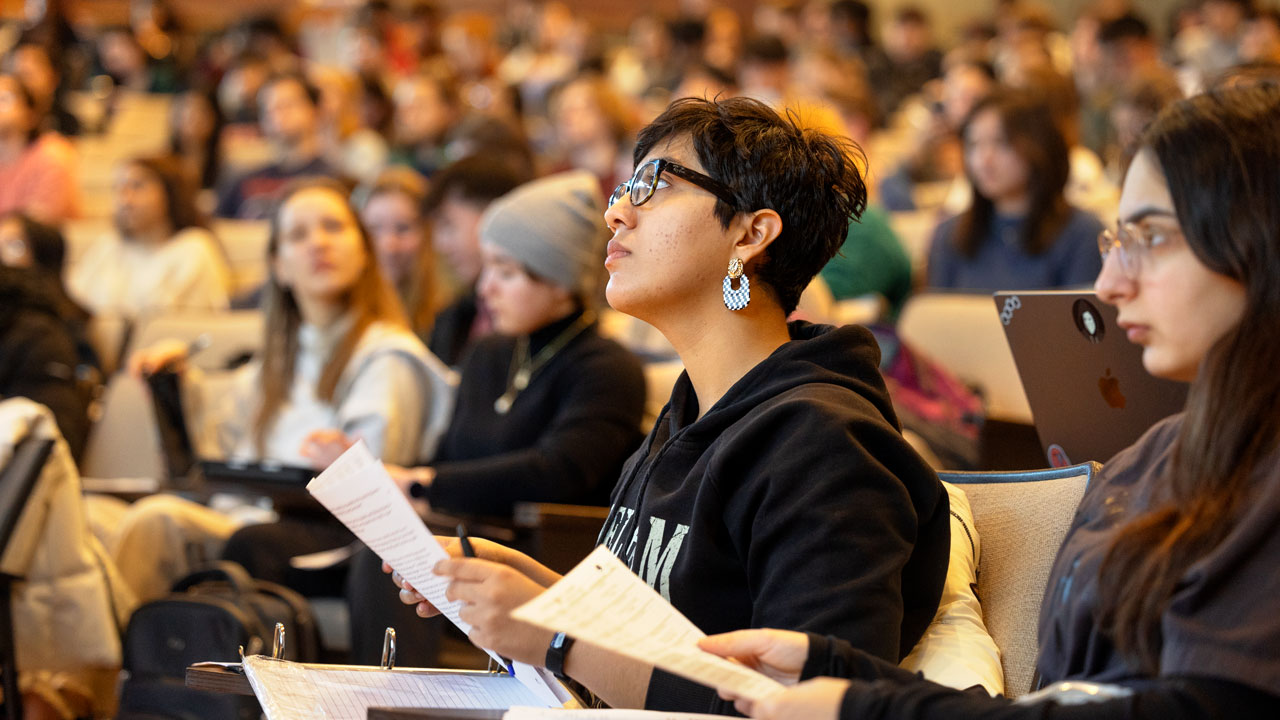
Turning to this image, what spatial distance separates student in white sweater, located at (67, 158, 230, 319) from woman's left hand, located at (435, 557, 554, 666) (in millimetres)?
4066

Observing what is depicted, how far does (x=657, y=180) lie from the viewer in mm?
1575

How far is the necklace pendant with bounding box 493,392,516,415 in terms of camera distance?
9.62 feet

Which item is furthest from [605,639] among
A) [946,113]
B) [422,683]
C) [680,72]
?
[680,72]

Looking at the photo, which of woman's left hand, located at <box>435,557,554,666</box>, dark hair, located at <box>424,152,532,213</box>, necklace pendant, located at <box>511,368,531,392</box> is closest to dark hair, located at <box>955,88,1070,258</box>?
dark hair, located at <box>424,152,532,213</box>

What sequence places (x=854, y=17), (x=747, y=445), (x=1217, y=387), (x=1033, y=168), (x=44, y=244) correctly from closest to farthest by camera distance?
(x=1217, y=387)
(x=747, y=445)
(x=1033, y=168)
(x=44, y=244)
(x=854, y=17)

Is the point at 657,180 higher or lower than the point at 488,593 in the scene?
higher

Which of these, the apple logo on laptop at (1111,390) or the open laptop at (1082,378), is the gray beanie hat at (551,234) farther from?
the apple logo on laptop at (1111,390)

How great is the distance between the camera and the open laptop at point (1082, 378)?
170 cm

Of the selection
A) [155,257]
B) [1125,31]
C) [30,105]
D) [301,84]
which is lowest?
[155,257]

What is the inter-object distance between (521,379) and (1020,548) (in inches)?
61.7

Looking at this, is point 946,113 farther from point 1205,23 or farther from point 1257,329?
point 1257,329

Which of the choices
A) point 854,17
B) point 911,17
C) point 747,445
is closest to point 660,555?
point 747,445

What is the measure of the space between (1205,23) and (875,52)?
226 cm

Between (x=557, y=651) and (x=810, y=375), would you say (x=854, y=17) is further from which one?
(x=557, y=651)
